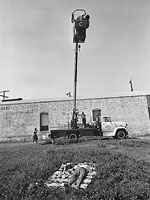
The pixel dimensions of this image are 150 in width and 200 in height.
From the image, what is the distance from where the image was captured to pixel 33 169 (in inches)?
251

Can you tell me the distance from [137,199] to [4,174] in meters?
4.45

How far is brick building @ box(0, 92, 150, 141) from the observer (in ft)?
71.6

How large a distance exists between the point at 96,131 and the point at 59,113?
327 inches

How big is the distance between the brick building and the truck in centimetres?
580

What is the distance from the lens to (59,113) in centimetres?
2280

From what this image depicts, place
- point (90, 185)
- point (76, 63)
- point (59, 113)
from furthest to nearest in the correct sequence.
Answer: point (59, 113) < point (76, 63) < point (90, 185)

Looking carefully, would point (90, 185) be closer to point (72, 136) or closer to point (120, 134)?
point (72, 136)

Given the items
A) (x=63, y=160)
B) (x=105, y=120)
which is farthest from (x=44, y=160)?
(x=105, y=120)

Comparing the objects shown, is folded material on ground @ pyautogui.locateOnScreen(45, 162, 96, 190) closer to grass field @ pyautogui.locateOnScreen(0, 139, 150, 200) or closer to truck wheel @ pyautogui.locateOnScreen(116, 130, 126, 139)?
grass field @ pyautogui.locateOnScreen(0, 139, 150, 200)

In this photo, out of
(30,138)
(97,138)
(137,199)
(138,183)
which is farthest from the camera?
(30,138)

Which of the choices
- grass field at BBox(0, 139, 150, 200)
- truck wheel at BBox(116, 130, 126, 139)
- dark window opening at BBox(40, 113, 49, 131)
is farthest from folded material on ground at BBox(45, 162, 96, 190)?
dark window opening at BBox(40, 113, 49, 131)

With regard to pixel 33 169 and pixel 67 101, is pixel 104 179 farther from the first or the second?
pixel 67 101

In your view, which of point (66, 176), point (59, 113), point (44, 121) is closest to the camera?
point (66, 176)

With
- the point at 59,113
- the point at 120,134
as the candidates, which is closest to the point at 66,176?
the point at 120,134
